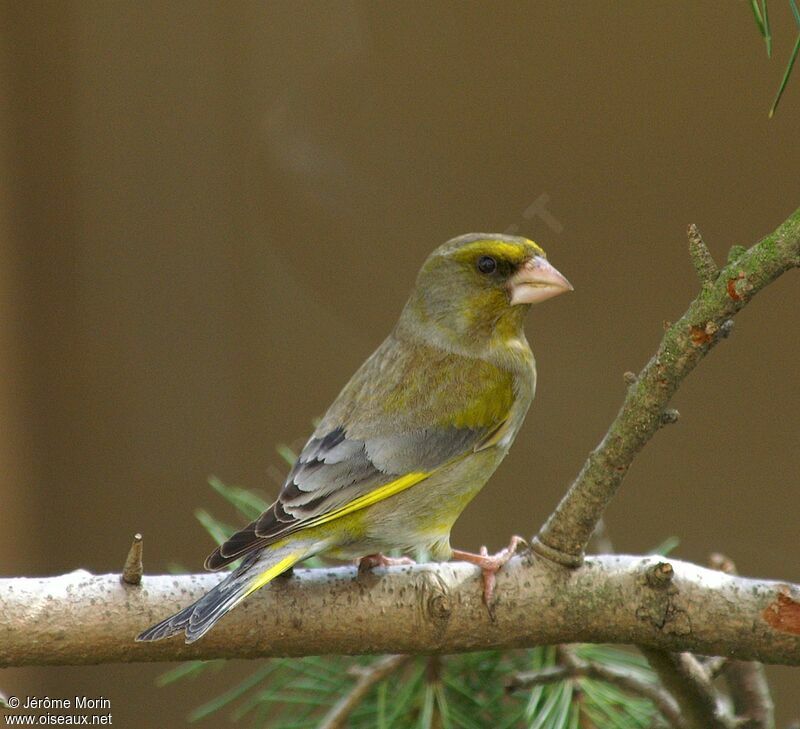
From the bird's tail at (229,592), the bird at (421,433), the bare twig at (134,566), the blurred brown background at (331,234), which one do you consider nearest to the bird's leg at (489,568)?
the bird at (421,433)

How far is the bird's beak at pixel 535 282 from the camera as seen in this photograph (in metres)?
1.61

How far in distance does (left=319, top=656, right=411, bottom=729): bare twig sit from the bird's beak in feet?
1.93

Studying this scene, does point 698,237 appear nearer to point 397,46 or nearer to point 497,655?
point 497,655

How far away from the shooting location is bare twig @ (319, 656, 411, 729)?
4.36 feet

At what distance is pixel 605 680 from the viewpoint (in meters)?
1.34

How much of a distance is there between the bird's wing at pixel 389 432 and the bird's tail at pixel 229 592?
0.07ft

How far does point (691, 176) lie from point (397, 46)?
76 cm

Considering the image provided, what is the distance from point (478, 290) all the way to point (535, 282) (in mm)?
99

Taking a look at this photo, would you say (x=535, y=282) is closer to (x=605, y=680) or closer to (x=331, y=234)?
(x=605, y=680)

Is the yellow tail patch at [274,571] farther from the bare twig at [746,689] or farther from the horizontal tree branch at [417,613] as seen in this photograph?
the bare twig at [746,689]

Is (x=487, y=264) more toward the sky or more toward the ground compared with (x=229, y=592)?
more toward the sky

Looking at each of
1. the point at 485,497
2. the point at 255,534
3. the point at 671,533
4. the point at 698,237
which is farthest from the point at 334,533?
the point at 671,533

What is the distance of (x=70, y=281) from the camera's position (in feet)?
9.16

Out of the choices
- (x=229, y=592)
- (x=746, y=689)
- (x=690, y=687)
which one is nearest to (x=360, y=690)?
(x=229, y=592)
